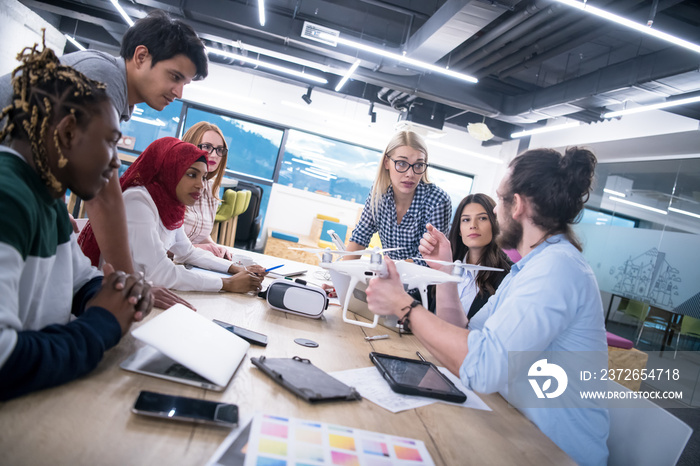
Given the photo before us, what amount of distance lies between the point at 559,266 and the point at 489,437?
519mm

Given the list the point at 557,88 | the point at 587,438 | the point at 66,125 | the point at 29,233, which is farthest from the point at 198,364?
the point at 557,88

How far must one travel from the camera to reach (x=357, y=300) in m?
2.03

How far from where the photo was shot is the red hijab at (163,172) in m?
1.90

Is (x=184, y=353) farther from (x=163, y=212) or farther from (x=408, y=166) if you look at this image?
(x=408, y=166)

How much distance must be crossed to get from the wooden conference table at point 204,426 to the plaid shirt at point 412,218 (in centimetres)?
126

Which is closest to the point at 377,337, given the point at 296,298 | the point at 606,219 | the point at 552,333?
the point at 296,298

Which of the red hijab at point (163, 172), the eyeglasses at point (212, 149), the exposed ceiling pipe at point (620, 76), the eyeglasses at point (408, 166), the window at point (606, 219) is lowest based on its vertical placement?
the red hijab at point (163, 172)

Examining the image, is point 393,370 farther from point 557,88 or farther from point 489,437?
point 557,88

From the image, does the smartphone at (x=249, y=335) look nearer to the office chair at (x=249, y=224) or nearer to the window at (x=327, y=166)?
the office chair at (x=249, y=224)

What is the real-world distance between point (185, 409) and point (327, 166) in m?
9.17

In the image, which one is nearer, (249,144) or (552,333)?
(552,333)

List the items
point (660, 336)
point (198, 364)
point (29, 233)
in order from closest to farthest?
point (29, 233), point (198, 364), point (660, 336)

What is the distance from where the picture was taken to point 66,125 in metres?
0.79

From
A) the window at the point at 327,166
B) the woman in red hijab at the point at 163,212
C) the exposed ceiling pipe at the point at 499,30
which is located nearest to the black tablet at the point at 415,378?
the woman in red hijab at the point at 163,212
